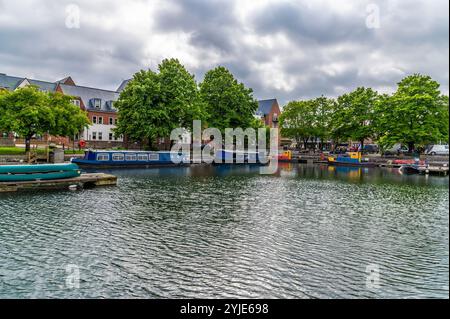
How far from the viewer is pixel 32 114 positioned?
→ 4588 centimetres

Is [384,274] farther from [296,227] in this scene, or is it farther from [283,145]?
[283,145]

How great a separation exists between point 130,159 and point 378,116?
2319 inches

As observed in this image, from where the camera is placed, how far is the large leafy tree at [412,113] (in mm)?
59400

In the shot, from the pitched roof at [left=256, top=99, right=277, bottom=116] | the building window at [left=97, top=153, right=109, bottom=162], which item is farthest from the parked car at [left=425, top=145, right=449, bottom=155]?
the pitched roof at [left=256, top=99, right=277, bottom=116]

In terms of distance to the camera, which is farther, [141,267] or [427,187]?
[427,187]

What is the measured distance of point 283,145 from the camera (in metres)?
139

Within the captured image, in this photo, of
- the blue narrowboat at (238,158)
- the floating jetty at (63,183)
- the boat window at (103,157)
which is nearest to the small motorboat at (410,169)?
the blue narrowboat at (238,158)

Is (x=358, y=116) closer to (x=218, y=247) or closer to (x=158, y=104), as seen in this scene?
(x=158, y=104)

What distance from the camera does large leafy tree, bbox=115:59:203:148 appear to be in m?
60.4

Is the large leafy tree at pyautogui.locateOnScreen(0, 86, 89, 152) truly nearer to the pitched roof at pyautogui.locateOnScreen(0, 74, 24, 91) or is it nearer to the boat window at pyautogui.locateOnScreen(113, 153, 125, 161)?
the boat window at pyautogui.locateOnScreen(113, 153, 125, 161)

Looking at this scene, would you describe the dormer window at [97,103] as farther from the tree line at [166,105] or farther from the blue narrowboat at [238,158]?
the blue narrowboat at [238,158]

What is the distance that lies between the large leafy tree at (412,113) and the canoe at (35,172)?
178ft

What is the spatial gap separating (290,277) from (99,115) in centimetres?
8041
